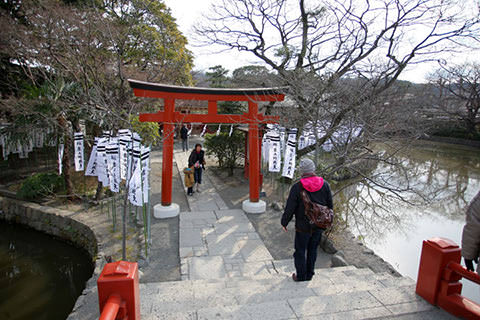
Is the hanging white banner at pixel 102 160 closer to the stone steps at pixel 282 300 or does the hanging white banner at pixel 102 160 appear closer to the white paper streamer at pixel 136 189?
the white paper streamer at pixel 136 189

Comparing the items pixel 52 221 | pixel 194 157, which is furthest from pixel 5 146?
pixel 194 157

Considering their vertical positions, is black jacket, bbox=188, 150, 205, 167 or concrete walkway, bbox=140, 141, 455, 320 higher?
black jacket, bbox=188, 150, 205, 167

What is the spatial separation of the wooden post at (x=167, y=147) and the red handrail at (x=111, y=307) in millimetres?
5123

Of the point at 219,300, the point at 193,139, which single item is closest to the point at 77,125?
the point at 219,300

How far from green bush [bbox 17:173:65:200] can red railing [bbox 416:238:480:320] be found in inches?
360

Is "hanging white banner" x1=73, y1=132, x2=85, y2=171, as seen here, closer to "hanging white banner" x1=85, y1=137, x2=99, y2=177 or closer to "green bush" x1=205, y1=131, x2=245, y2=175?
"hanging white banner" x1=85, y1=137, x2=99, y2=177

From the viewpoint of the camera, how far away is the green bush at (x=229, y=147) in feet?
40.5

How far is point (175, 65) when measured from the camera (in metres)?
12.8

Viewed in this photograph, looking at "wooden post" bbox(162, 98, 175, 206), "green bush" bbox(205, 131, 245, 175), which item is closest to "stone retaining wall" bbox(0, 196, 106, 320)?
"wooden post" bbox(162, 98, 175, 206)

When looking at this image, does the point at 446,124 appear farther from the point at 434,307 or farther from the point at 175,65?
the point at 434,307

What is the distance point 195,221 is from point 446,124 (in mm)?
27946

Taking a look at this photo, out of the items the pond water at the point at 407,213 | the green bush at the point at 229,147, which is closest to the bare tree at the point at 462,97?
the pond water at the point at 407,213

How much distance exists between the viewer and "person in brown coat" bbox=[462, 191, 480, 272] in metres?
2.32

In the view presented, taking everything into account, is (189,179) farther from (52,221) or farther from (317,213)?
(317,213)
